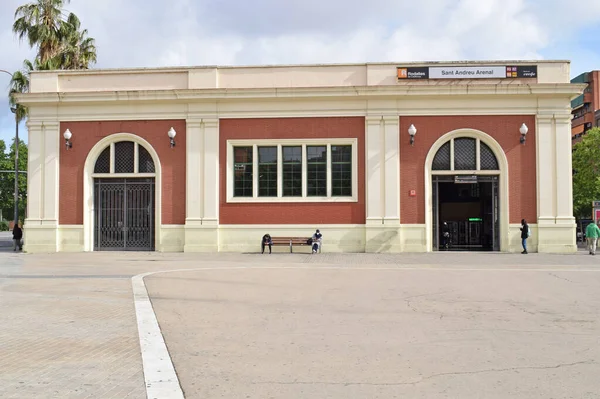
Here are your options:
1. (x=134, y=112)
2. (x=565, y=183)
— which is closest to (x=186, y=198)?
(x=134, y=112)

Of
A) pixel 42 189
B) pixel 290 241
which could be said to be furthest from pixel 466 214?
pixel 42 189

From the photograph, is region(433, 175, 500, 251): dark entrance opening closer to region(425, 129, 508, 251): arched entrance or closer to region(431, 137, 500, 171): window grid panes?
region(425, 129, 508, 251): arched entrance

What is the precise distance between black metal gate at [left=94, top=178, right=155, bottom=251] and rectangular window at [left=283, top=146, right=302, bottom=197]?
577 centimetres

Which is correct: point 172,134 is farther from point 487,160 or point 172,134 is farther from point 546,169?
point 546,169

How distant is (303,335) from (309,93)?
58.3ft

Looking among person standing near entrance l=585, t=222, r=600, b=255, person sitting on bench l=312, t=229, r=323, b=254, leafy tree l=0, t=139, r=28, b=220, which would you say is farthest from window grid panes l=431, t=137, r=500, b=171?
leafy tree l=0, t=139, r=28, b=220

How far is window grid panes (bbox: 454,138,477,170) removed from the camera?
81.9 ft

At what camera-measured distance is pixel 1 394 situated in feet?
17.5

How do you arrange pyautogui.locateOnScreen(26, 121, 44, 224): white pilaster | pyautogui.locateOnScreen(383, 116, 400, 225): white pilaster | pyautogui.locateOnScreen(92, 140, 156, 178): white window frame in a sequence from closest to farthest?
pyautogui.locateOnScreen(383, 116, 400, 225): white pilaster → pyautogui.locateOnScreen(26, 121, 44, 224): white pilaster → pyautogui.locateOnScreen(92, 140, 156, 178): white window frame

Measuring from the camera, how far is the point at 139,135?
2564 centimetres

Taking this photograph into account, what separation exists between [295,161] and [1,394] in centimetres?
2035

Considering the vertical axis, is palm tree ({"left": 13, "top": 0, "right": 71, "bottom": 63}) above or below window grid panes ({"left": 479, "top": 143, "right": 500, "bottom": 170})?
above

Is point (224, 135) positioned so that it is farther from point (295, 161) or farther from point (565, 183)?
point (565, 183)

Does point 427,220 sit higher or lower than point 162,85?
lower
